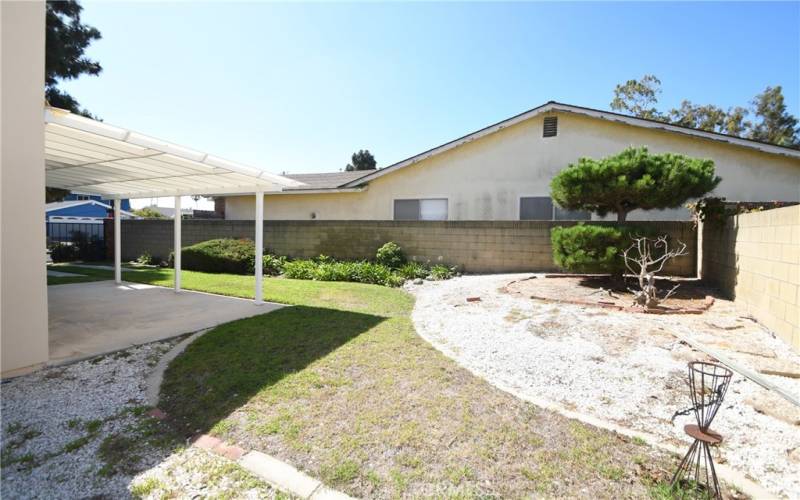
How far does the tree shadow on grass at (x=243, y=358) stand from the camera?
3.50 m

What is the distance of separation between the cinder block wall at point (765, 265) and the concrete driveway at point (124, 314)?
803cm

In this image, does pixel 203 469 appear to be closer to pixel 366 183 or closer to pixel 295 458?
pixel 295 458

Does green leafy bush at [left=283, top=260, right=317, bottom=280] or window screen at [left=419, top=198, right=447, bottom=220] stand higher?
window screen at [left=419, top=198, right=447, bottom=220]

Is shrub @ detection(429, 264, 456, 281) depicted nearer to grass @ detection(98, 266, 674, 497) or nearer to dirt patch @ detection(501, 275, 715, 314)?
dirt patch @ detection(501, 275, 715, 314)

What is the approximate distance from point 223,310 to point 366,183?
9.61 meters

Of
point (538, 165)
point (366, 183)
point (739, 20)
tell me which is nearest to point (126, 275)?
point (366, 183)

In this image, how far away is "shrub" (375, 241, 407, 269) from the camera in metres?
12.4

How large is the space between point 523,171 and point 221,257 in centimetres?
1122

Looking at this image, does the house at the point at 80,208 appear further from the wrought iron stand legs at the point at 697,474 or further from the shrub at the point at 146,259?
the wrought iron stand legs at the point at 697,474

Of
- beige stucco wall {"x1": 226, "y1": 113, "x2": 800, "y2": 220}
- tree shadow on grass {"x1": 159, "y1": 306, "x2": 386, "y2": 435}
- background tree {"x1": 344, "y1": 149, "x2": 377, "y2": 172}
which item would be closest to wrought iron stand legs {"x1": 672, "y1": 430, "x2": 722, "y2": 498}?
tree shadow on grass {"x1": 159, "y1": 306, "x2": 386, "y2": 435}

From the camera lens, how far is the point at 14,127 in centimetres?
379

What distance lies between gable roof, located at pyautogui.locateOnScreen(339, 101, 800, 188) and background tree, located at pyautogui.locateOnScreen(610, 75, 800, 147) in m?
18.9

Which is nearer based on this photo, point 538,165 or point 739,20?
point 739,20

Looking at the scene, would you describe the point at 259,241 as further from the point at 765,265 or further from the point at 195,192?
the point at 765,265
